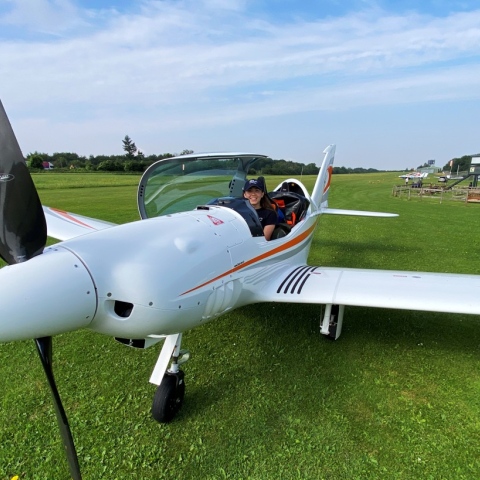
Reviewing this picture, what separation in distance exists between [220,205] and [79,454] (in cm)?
236

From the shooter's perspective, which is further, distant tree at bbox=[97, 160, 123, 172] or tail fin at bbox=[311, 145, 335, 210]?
distant tree at bbox=[97, 160, 123, 172]

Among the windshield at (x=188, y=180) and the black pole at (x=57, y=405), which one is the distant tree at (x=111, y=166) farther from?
the black pole at (x=57, y=405)

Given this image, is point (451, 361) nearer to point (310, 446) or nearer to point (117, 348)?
point (310, 446)

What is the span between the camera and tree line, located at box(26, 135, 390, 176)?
5.12 meters

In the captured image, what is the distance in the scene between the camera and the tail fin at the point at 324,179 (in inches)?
275

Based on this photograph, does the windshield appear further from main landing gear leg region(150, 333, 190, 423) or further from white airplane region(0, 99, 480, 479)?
main landing gear leg region(150, 333, 190, 423)

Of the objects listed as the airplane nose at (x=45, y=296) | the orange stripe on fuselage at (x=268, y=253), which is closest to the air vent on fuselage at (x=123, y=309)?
the airplane nose at (x=45, y=296)

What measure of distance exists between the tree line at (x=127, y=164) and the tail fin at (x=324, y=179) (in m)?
0.22

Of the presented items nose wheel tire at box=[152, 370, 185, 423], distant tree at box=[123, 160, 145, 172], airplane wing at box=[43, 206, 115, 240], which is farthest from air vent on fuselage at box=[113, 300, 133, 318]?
distant tree at box=[123, 160, 145, 172]

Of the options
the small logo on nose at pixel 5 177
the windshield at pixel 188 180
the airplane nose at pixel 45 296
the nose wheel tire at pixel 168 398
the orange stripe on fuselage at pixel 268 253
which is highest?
the small logo on nose at pixel 5 177

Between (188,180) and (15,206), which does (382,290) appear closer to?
(188,180)

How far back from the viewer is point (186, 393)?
3.31 metres

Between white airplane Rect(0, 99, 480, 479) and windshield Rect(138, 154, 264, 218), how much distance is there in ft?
0.05

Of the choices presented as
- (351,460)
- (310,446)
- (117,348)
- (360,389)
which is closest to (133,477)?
(310,446)
